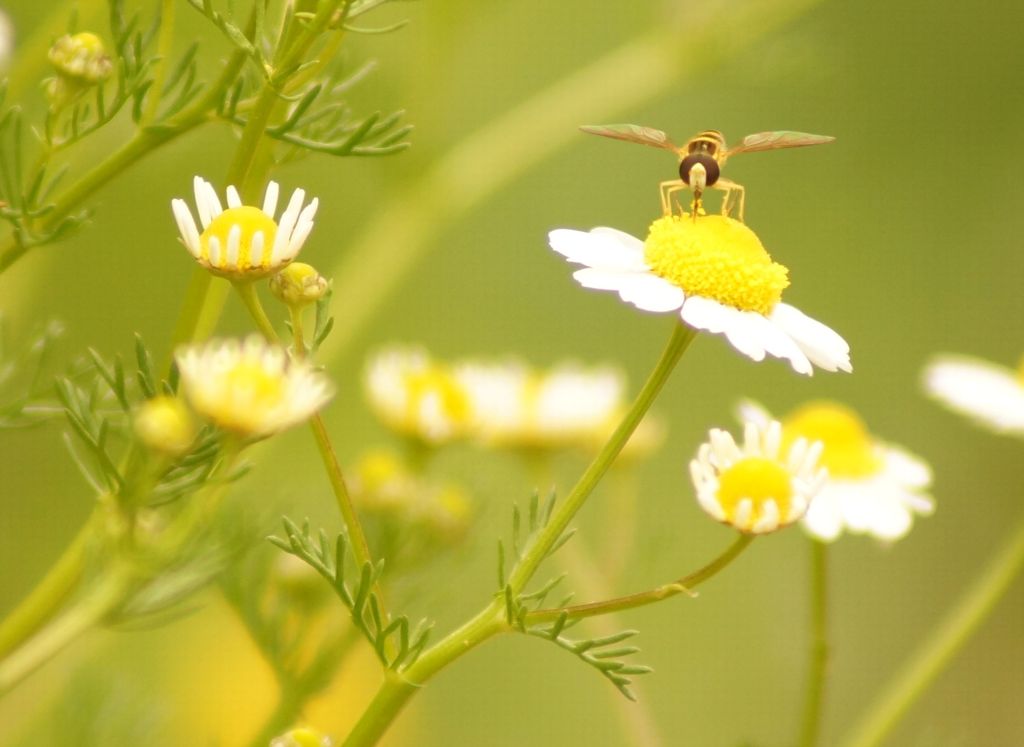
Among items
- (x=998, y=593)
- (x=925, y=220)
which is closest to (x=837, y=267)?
(x=925, y=220)

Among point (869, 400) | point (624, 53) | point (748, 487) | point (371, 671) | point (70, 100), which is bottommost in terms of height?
point (371, 671)

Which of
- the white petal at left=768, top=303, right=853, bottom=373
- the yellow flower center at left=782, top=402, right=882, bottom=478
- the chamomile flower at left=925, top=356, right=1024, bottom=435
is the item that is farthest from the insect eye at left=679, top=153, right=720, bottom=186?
the chamomile flower at left=925, top=356, right=1024, bottom=435

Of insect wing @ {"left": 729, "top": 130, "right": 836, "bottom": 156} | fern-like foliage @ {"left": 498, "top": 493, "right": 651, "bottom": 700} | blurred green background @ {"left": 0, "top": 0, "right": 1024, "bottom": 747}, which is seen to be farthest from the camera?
blurred green background @ {"left": 0, "top": 0, "right": 1024, "bottom": 747}

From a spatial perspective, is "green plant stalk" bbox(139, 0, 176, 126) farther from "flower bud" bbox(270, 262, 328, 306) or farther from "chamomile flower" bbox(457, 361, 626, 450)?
"chamomile flower" bbox(457, 361, 626, 450)

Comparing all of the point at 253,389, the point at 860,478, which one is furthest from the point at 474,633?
the point at 860,478

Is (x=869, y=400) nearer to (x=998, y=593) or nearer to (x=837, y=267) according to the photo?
(x=837, y=267)
